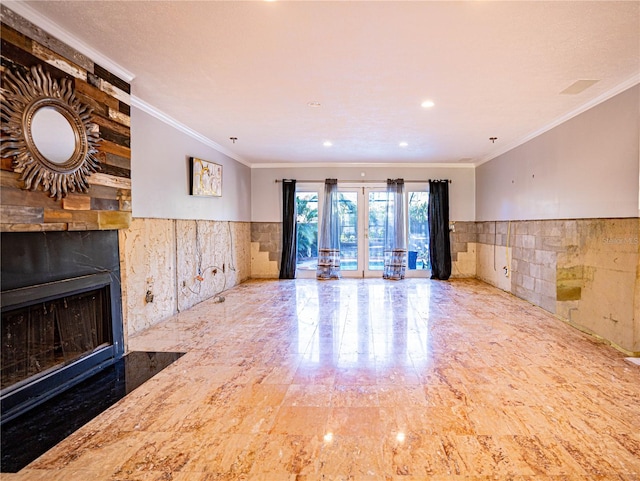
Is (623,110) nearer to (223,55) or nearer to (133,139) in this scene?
(223,55)

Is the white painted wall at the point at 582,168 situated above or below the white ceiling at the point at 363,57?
below

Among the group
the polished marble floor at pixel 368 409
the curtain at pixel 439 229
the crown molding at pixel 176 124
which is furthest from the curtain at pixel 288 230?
the polished marble floor at pixel 368 409

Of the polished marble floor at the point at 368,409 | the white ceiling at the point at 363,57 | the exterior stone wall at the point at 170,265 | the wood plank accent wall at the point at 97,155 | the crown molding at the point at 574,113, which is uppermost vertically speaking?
the white ceiling at the point at 363,57

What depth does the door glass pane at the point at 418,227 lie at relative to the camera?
7840mm

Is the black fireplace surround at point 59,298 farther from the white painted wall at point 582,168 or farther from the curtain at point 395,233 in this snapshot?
the curtain at point 395,233

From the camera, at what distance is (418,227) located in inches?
309

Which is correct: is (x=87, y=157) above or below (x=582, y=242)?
above

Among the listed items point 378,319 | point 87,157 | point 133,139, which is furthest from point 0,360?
point 378,319

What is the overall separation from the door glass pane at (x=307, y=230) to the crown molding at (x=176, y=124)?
1.80m

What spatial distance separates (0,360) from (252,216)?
585 centimetres

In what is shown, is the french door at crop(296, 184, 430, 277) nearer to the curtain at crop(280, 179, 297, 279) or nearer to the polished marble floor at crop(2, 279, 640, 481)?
the curtain at crop(280, 179, 297, 279)

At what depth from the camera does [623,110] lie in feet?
11.4

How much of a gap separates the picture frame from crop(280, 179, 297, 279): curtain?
6.30ft

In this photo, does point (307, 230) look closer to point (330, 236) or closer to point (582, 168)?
point (330, 236)
